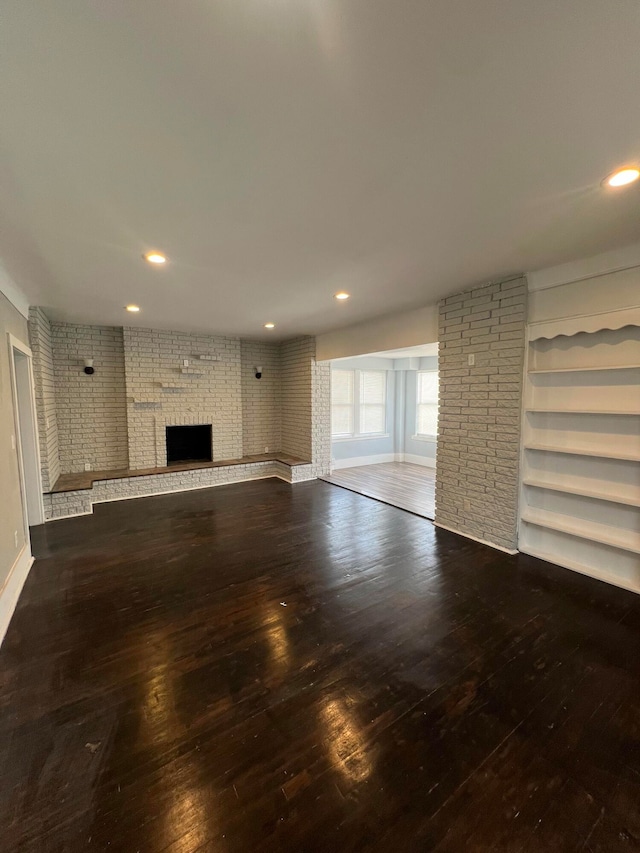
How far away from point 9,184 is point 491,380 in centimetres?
374

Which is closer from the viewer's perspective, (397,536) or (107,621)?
(107,621)

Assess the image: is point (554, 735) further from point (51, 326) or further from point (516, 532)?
point (51, 326)

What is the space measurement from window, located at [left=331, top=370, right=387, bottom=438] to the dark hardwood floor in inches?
174

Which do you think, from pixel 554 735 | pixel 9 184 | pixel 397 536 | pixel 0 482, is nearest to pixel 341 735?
pixel 554 735

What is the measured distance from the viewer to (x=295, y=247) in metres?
2.49

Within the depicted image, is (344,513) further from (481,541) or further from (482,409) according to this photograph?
(482,409)

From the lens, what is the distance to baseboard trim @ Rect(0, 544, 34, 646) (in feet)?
7.78

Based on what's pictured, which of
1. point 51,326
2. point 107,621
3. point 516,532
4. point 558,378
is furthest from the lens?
point 51,326

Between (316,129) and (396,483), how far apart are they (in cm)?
547

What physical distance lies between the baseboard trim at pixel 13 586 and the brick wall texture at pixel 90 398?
2499 millimetres

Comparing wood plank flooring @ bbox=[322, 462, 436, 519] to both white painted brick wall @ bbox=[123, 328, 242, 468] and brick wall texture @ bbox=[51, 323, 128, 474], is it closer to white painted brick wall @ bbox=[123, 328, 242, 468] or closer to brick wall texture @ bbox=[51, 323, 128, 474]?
white painted brick wall @ bbox=[123, 328, 242, 468]

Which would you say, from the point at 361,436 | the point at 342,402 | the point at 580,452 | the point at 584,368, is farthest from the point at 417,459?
the point at 584,368

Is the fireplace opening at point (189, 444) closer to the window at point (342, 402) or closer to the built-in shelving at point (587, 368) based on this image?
the window at point (342, 402)

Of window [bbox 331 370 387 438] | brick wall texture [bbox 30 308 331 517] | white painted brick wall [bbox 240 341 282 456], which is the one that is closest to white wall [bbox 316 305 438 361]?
brick wall texture [bbox 30 308 331 517]
